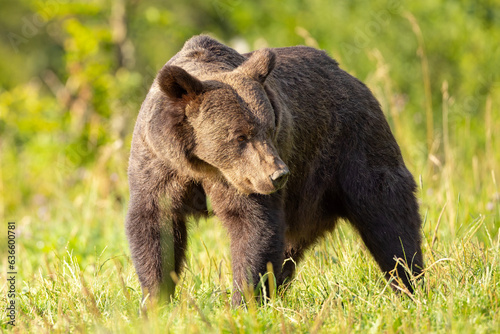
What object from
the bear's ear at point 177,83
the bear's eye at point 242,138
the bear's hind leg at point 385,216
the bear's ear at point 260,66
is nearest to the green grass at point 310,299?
the bear's hind leg at point 385,216

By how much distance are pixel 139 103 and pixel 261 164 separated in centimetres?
586

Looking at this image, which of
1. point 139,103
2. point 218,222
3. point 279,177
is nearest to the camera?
point 279,177

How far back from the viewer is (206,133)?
137 inches

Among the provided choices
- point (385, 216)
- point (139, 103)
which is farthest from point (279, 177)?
point (139, 103)

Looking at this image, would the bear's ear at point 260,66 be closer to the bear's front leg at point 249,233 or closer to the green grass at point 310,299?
the bear's front leg at point 249,233

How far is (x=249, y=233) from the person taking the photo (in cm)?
362


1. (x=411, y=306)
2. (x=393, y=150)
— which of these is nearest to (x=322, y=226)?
(x=393, y=150)

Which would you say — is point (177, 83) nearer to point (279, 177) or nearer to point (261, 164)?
point (261, 164)

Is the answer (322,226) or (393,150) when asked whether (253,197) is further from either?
(393,150)

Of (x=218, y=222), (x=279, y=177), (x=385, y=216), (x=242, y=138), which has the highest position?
(x=242, y=138)

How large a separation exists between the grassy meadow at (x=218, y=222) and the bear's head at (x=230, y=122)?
0.72m

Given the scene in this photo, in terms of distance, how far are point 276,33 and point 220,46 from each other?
9.75 metres

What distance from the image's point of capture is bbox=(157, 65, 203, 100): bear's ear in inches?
132

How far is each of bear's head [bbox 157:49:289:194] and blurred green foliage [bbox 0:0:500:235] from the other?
2937 mm
